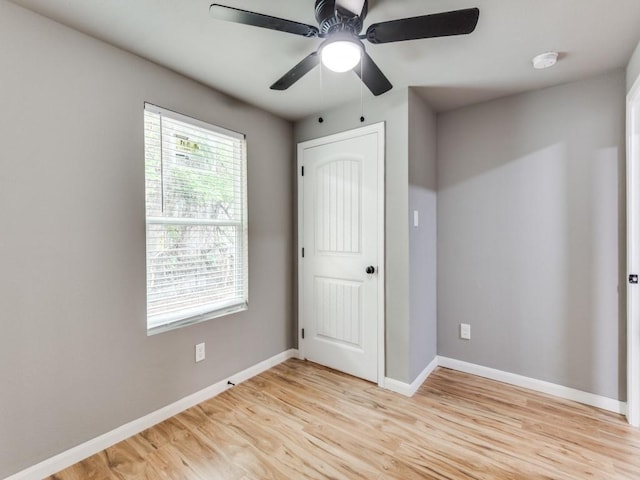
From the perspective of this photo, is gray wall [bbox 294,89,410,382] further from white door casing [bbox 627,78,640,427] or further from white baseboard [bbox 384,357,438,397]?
white door casing [bbox 627,78,640,427]

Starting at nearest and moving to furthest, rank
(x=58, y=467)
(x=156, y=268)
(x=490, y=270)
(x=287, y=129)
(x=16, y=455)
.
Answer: (x=16, y=455) < (x=58, y=467) < (x=156, y=268) < (x=490, y=270) < (x=287, y=129)

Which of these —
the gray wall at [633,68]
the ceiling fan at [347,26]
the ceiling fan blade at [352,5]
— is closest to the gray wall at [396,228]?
the ceiling fan at [347,26]

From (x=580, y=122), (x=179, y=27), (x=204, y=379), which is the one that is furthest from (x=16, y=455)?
(x=580, y=122)

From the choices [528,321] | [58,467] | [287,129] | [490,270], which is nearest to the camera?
[58,467]

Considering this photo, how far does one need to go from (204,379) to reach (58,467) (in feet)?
2.97

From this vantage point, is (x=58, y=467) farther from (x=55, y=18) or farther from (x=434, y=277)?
(x=434, y=277)

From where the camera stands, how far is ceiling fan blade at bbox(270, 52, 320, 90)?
5.10 ft

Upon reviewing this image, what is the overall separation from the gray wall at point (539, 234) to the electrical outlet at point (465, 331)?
1.5 inches

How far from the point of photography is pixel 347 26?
141cm

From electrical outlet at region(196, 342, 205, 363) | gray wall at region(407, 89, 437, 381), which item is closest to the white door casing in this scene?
gray wall at region(407, 89, 437, 381)

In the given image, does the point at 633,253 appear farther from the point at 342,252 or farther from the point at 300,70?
the point at 300,70

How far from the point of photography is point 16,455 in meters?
1.55

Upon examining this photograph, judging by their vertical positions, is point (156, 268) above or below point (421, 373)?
above

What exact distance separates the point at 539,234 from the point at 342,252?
1591mm
